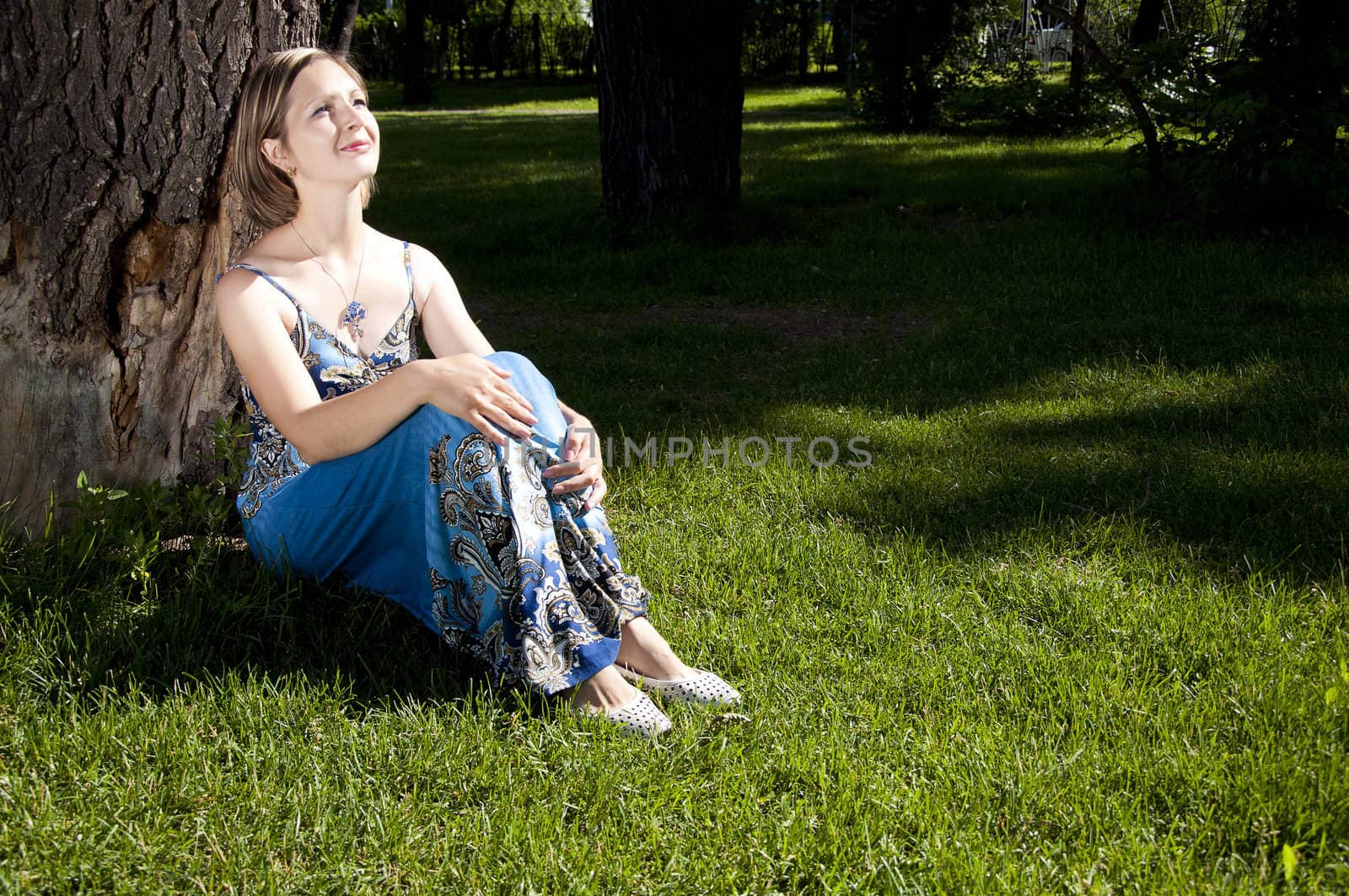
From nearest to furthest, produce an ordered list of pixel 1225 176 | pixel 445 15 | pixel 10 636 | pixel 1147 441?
1. pixel 10 636
2. pixel 1147 441
3. pixel 1225 176
4. pixel 445 15

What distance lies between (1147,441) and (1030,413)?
49cm

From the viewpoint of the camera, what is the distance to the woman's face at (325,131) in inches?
104

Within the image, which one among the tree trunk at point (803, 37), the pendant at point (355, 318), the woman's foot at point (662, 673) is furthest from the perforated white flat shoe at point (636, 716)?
the tree trunk at point (803, 37)

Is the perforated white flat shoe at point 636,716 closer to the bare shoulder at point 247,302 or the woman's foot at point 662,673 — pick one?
the woman's foot at point 662,673

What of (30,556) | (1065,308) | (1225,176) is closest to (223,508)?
(30,556)

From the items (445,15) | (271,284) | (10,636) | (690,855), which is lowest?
Answer: (690,855)

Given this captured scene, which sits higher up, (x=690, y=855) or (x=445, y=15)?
(x=445, y=15)

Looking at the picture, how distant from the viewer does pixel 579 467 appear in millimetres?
2531

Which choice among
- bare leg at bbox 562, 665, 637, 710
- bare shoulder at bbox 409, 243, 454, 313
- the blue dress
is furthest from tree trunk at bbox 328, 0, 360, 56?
bare leg at bbox 562, 665, 637, 710

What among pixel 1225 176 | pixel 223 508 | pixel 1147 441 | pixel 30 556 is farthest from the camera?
pixel 1225 176

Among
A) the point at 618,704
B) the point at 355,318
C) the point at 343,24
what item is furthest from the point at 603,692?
the point at 343,24

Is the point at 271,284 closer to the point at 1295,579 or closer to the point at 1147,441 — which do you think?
the point at 1295,579

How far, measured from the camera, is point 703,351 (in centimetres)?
543

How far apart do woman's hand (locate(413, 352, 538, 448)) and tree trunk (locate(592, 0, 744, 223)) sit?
17.8 ft
